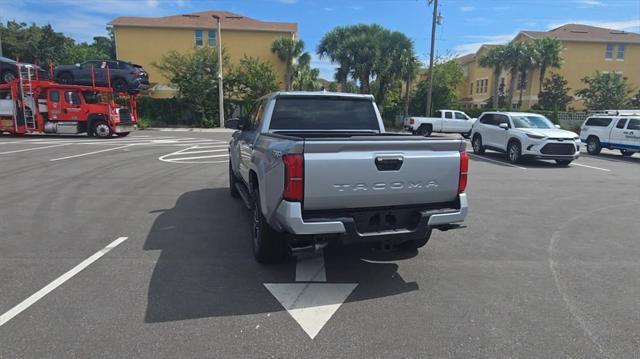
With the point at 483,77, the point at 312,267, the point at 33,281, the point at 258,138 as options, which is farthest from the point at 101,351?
the point at 483,77

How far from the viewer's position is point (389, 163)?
3.88m

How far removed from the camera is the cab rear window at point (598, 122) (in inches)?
721

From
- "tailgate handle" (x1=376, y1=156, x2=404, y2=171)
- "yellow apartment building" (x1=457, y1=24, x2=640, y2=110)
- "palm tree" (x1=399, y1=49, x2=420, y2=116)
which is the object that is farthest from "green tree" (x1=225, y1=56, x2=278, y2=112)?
"tailgate handle" (x1=376, y1=156, x2=404, y2=171)

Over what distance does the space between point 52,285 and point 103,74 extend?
2130 centimetres

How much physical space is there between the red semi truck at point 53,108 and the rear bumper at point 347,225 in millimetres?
20617

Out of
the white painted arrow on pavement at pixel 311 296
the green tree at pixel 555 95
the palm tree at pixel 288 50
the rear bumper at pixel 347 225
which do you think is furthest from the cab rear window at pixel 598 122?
the palm tree at pixel 288 50

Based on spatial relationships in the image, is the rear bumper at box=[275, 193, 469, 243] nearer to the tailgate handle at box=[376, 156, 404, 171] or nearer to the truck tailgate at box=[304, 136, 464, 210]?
the truck tailgate at box=[304, 136, 464, 210]

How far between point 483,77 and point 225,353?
59619 mm

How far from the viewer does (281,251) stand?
14.9 feet

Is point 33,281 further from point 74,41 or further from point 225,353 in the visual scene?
point 74,41

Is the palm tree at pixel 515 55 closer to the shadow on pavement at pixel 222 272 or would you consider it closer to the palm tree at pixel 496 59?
the palm tree at pixel 496 59

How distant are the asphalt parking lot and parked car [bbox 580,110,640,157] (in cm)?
1175

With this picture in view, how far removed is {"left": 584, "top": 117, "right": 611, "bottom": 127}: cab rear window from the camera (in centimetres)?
1832

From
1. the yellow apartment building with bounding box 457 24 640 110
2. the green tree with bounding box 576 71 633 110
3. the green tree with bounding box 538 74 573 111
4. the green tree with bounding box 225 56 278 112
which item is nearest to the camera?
the green tree with bounding box 225 56 278 112
